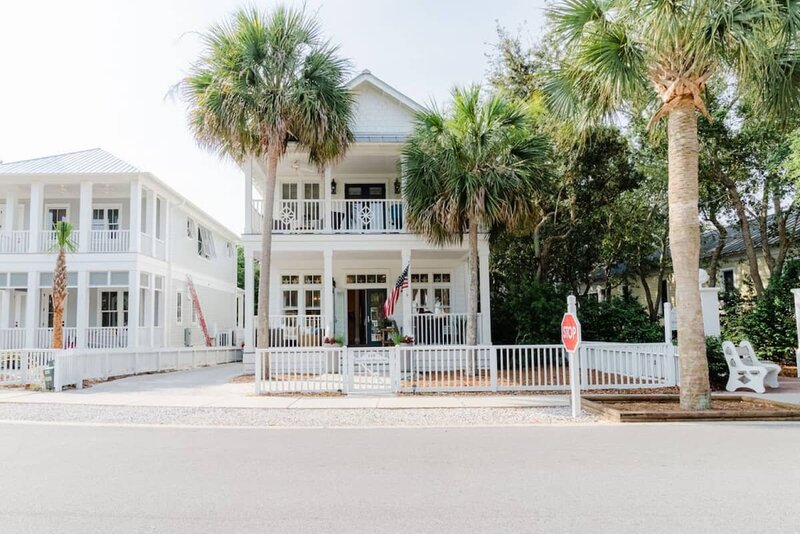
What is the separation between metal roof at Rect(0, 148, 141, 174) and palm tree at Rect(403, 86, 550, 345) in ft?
35.9

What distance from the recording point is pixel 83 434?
833 cm

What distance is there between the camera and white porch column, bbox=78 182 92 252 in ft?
64.4

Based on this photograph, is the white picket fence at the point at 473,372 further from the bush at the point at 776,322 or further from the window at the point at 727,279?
the window at the point at 727,279

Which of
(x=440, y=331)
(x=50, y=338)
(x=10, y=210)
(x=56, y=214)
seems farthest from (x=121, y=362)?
(x=440, y=331)

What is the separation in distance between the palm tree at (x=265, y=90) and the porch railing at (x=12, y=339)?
11470mm

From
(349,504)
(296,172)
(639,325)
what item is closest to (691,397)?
(349,504)

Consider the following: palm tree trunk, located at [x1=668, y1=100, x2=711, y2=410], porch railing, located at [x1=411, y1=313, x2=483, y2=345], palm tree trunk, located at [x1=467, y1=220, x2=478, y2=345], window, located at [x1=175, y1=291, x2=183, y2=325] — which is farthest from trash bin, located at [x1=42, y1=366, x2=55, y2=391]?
palm tree trunk, located at [x1=668, y1=100, x2=711, y2=410]

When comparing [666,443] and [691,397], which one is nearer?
[666,443]

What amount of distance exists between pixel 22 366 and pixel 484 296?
41.4 ft

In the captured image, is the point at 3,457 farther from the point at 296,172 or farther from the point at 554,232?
the point at 554,232

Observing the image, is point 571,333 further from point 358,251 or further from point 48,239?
point 48,239

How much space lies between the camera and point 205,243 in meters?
A: 28.3

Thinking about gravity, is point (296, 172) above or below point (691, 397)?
above

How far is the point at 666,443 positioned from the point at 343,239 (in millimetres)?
11564
